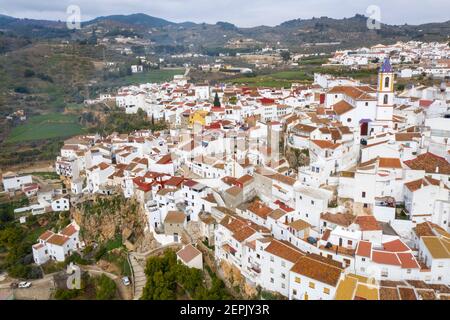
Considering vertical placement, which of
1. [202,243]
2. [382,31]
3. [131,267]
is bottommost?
[131,267]

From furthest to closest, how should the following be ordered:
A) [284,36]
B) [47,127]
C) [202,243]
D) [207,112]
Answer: [284,36] → [47,127] → [207,112] → [202,243]

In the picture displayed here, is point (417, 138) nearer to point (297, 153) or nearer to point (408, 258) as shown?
point (297, 153)

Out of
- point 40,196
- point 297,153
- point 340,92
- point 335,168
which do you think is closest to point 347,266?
point 335,168

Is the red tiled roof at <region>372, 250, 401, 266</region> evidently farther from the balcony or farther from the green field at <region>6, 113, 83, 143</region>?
the green field at <region>6, 113, 83, 143</region>

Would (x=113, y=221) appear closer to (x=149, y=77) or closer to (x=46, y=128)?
(x=46, y=128)

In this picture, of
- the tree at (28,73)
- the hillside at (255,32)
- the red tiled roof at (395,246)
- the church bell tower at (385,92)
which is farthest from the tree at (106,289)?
the hillside at (255,32)

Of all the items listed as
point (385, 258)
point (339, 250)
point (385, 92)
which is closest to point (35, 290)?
point (339, 250)

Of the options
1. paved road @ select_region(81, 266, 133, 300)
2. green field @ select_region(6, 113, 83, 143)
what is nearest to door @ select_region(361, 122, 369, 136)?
paved road @ select_region(81, 266, 133, 300)

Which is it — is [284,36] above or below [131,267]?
above
